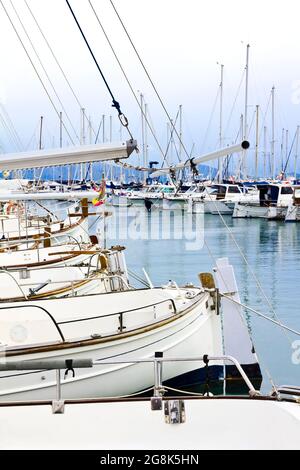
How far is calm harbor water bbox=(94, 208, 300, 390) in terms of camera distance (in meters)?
14.9

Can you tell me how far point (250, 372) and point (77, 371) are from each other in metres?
3.50

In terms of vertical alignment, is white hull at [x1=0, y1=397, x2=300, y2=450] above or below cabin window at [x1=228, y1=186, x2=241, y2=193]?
below

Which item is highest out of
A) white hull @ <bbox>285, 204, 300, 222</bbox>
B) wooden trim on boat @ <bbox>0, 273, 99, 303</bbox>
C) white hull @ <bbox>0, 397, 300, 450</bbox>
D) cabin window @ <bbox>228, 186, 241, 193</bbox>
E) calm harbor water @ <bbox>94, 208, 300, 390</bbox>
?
cabin window @ <bbox>228, 186, 241, 193</bbox>

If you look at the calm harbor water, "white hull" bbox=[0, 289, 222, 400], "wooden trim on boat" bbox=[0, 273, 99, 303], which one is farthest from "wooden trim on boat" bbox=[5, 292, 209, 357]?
"wooden trim on boat" bbox=[0, 273, 99, 303]

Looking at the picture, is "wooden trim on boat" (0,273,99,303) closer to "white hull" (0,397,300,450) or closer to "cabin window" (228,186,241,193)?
"white hull" (0,397,300,450)

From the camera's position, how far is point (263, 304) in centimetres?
2059

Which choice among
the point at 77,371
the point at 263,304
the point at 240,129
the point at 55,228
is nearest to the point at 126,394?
the point at 77,371

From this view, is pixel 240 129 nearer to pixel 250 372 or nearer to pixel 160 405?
pixel 250 372

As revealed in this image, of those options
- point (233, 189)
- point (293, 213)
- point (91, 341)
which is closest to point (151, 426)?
point (91, 341)

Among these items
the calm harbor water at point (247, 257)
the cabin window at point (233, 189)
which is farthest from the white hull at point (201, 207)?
the cabin window at point (233, 189)

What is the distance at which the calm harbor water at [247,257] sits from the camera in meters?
14.9

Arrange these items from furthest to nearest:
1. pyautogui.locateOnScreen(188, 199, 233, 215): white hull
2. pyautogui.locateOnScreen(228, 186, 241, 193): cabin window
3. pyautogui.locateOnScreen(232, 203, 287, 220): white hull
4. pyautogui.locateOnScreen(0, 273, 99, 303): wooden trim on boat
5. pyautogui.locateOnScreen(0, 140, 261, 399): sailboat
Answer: pyautogui.locateOnScreen(188, 199, 233, 215): white hull, pyautogui.locateOnScreen(228, 186, 241, 193): cabin window, pyautogui.locateOnScreen(232, 203, 287, 220): white hull, pyautogui.locateOnScreen(0, 273, 99, 303): wooden trim on boat, pyautogui.locateOnScreen(0, 140, 261, 399): sailboat

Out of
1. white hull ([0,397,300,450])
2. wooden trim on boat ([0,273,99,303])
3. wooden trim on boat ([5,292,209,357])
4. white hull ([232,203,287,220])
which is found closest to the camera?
white hull ([0,397,300,450])

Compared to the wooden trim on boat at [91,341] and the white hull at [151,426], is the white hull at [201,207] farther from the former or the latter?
the white hull at [151,426]
